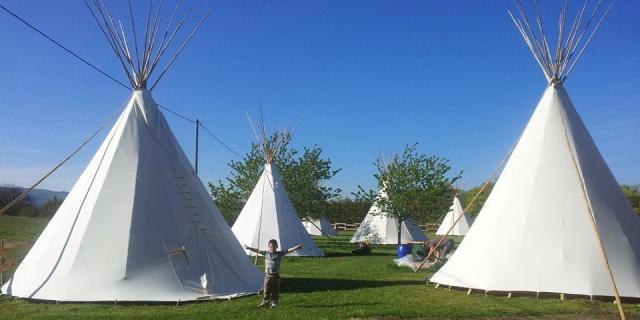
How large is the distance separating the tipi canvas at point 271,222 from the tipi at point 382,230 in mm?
9002

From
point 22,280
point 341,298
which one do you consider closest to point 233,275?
point 341,298

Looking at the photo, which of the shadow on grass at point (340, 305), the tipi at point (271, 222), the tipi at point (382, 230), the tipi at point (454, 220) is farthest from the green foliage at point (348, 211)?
the shadow on grass at point (340, 305)

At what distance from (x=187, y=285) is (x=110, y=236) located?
4.96 feet

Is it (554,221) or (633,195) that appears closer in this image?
(554,221)

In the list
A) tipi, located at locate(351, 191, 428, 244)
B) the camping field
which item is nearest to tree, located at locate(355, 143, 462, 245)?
tipi, located at locate(351, 191, 428, 244)

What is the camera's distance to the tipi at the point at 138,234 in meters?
8.78

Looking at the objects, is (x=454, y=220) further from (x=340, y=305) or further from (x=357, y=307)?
(x=357, y=307)

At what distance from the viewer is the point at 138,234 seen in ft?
30.1

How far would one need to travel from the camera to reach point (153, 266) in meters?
9.02

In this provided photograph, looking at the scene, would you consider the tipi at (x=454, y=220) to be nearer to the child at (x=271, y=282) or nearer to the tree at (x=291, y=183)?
the tree at (x=291, y=183)

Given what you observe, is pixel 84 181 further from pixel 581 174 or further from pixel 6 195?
pixel 6 195

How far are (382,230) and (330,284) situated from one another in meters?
17.6

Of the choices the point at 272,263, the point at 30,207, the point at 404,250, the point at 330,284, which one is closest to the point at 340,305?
the point at 272,263

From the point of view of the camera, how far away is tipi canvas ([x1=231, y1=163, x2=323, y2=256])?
60.6 ft
